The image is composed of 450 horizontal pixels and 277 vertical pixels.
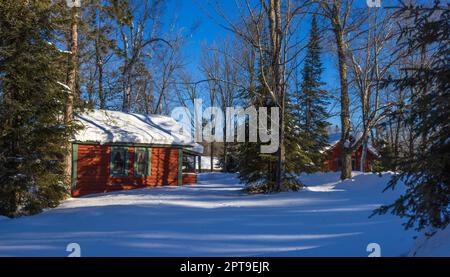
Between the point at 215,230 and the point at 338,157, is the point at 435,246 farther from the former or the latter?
the point at 338,157

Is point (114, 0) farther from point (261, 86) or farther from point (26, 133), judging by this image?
point (261, 86)

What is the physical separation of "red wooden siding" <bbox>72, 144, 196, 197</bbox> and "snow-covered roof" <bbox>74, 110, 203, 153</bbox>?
49 centimetres

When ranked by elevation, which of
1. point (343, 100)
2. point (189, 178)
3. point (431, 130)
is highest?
→ point (343, 100)

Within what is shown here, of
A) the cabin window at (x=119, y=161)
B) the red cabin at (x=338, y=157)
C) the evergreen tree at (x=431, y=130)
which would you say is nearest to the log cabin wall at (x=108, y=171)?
the cabin window at (x=119, y=161)

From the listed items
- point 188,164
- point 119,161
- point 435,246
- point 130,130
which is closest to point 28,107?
point 119,161

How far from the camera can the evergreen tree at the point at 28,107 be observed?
10.8 meters

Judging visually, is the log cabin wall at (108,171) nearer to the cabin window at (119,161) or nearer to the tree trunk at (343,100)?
the cabin window at (119,161)

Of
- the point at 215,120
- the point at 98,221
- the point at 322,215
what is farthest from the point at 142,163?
the point at 215,120

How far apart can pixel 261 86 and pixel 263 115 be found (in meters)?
1.45

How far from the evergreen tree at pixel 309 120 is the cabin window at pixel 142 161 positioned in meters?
7.84

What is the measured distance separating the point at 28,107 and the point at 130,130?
9.73m

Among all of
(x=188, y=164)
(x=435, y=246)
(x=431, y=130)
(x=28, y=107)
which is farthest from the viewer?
(x=188, y=164)

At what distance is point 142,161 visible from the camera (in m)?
20.6

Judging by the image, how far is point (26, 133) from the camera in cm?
1096
